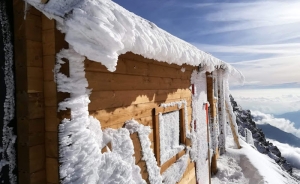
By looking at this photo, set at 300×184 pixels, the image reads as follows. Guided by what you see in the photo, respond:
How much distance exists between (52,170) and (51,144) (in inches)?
7.9

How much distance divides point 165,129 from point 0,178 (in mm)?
2749

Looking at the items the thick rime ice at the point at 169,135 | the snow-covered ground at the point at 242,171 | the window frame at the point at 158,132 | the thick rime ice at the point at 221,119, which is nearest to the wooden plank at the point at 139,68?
the window frame at the point at 158,132

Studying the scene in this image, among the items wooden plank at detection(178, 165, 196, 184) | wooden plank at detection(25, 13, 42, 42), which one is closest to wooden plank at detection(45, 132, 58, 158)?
wooden plank at detection(25, 13, 42, 42)

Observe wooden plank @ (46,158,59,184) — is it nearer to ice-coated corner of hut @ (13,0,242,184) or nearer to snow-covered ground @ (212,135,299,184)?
ice-coated corner of hut @ (13,0,242,184)

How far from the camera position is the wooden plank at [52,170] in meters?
1.86

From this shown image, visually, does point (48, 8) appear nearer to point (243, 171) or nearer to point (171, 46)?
point (171, 46)

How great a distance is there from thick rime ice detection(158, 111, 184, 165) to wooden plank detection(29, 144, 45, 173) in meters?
2.10

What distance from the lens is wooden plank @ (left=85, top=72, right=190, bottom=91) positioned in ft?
7.53

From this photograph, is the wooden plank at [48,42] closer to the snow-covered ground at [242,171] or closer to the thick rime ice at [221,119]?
the snow-covered ground at [242,171]

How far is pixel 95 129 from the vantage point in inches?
86.4

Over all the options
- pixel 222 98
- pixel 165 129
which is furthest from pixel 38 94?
pixel 222 98

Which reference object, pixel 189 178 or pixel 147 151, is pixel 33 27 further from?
pixel 189 178

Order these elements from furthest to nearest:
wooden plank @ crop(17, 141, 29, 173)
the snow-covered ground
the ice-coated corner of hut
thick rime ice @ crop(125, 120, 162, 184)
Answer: the snow-covered ground < thick rime ice @ crop(125, 120, 162, 184) < wooden plank @ crop(17, 141, 29, 173) < the ice-coated corner of hut

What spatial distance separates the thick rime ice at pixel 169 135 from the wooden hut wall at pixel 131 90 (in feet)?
0.79
